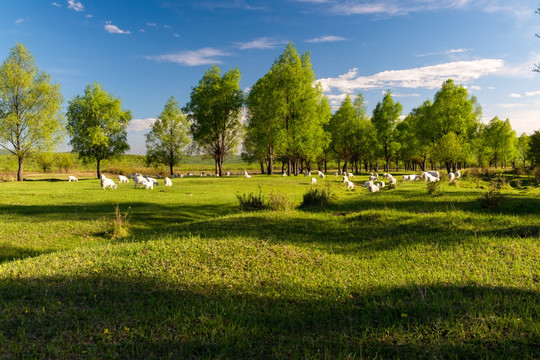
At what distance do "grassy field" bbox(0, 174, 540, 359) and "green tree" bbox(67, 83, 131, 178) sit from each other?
147 ft

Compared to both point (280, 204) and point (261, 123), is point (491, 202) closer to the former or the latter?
point (280, 204)

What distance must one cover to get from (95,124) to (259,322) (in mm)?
54252

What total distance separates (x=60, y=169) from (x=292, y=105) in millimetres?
76604

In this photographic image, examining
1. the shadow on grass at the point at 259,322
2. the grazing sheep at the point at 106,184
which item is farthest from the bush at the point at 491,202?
the grazing sheep at the point at 106,184

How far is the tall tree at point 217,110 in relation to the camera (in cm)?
4666

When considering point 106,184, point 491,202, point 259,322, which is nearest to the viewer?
point 259,322

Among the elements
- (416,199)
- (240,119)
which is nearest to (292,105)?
(240,119)

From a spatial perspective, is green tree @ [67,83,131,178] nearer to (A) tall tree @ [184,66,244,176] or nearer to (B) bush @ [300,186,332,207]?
(A) tall tree @ [184,66,244,176]

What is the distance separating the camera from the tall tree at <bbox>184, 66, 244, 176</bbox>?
46.7m

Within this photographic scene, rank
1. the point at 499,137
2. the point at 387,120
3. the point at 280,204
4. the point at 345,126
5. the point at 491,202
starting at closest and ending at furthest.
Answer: the point at 491,202, the point at 280,204, the point at 387,120, the point at 345,126, the point at 499,137

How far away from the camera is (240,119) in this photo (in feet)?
162

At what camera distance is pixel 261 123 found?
43.0 metres

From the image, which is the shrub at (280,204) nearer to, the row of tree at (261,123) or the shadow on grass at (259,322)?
the shadow on grass at (259,322)

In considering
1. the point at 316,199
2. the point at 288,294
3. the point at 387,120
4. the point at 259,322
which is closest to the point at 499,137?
the point at 387,120
